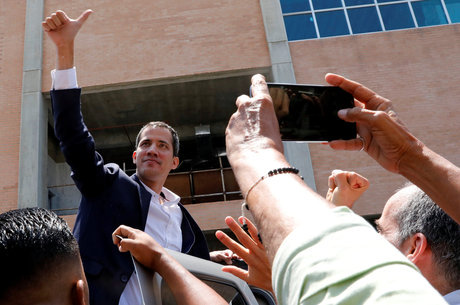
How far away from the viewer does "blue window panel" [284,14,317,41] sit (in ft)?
41.9

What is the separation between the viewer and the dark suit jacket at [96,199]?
200 centimetres

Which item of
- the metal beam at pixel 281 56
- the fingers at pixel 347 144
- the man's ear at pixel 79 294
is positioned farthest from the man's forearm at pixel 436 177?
the metal beam at pixel 281 56

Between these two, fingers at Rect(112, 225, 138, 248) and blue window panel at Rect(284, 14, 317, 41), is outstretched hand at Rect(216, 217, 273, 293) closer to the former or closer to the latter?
fingers at Rect(112, 225, 138, 248)

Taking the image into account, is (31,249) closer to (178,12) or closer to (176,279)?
(176,279)

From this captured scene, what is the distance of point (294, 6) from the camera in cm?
1284

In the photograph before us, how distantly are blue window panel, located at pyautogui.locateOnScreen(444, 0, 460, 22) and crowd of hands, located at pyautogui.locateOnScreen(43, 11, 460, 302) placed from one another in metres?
13.0

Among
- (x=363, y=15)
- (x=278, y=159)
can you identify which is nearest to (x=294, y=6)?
(x=363, y=15)

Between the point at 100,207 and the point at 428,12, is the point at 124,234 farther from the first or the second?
the point at 428,12

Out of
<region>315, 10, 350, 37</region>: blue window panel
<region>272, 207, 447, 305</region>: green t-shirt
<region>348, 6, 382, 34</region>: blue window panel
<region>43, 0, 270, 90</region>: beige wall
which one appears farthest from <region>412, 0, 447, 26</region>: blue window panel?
<region>272, 207, 447, 305</region>: green t-shirt

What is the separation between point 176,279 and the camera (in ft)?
4.47

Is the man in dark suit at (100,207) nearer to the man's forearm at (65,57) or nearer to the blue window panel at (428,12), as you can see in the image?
the man's forearm at (65,57)

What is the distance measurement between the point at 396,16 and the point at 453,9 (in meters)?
1.77

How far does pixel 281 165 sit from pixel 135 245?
2.68 feet

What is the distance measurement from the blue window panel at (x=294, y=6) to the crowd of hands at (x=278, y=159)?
461 inches
